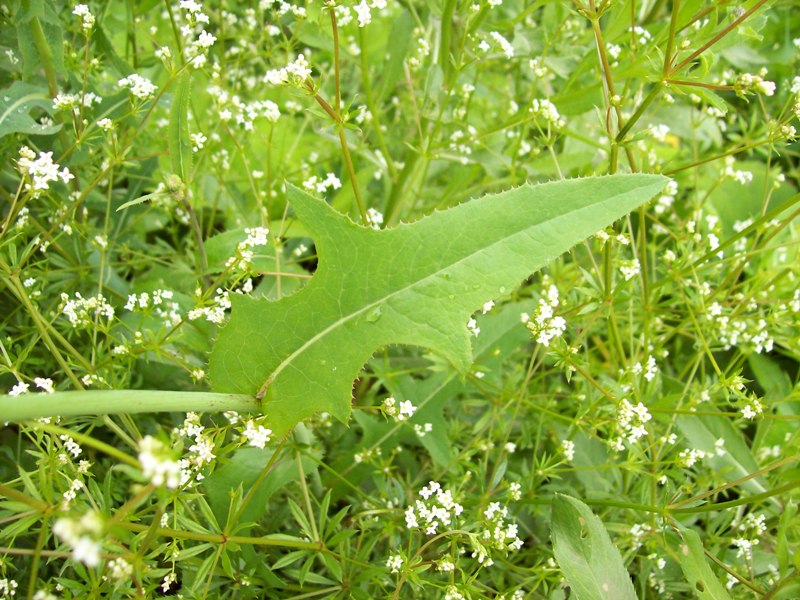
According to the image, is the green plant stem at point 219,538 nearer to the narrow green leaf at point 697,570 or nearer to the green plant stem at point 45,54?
the narrow green leaf at point 697,570

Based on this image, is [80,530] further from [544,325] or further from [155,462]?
[544,325]

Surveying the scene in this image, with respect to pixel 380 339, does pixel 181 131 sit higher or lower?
higher

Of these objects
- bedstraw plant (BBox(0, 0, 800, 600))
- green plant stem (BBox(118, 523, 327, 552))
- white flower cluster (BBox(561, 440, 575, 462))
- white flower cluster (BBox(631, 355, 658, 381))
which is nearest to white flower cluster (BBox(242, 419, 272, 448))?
bedstraw plant (BBox(0, 0, 800, 600))

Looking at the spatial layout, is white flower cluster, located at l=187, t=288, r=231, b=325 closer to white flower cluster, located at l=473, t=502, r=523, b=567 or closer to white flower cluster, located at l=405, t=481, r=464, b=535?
white flower cluster, located at l=405, t=481, r=464, b=535

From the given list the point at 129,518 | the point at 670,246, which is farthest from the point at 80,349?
the point at 670,246

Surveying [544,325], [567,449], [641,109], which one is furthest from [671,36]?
[567,449]

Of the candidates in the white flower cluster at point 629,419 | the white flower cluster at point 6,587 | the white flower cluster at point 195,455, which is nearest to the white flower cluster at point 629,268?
the white flower cluster at point 629,419
